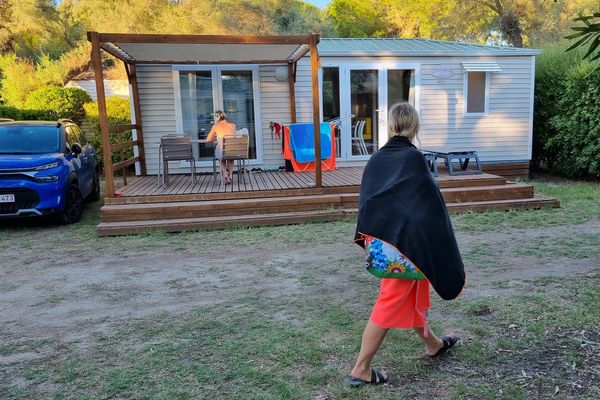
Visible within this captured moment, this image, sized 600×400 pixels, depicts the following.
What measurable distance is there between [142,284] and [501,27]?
22.9 m

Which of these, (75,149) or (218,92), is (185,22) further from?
(75,149)

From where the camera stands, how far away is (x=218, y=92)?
987 cm

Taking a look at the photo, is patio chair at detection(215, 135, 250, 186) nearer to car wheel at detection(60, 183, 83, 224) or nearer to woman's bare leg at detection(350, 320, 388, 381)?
car wheel at detection(60, 183, 83, 224)

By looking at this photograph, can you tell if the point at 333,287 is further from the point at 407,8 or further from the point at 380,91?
the point at 407,8

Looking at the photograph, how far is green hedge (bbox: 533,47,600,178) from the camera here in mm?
9844

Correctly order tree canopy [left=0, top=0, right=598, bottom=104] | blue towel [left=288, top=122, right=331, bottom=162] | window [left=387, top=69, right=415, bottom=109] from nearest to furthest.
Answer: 1. blue towel [left=288, top=122, right=331, bottom=162]
2. window [left=387, top=69, right=415, bottom=109]
3. tree canopy [left=0, top=0, right=598, bottom=104]

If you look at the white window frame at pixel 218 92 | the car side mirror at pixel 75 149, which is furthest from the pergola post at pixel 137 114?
the car side mirror at pixel 75 149

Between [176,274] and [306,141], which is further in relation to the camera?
[306,141]

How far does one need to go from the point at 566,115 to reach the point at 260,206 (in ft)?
24.3

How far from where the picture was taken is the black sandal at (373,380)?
2.67m

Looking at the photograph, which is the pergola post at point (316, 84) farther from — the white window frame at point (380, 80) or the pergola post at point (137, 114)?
the pergola post at point (137, 114)

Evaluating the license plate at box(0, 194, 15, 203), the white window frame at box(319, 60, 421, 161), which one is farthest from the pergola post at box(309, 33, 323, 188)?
the license plate at box(0, 194, 15, 203)

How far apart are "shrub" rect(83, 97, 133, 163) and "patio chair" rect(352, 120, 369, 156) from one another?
5.45m

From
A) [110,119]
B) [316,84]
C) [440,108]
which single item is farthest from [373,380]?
[110,119]
